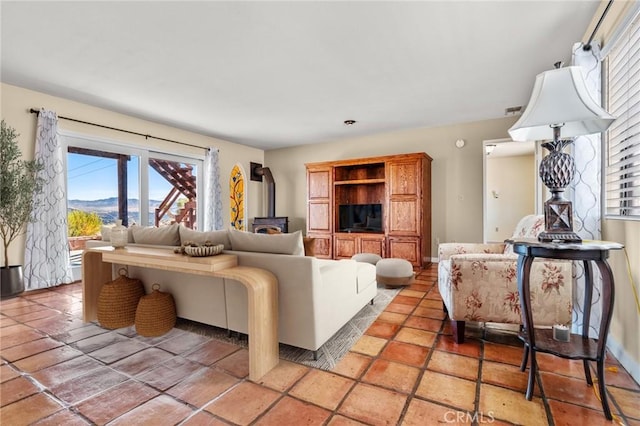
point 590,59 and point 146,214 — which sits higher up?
point 590,59

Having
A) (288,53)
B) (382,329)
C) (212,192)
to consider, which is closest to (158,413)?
(382,329)

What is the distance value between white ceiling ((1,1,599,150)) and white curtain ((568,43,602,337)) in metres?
0.44

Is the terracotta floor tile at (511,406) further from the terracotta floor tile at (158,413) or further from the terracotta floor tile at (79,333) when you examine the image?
the terracotta floor tile at (79,333)

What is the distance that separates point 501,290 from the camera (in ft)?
6.57

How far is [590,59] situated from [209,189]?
5394 mm

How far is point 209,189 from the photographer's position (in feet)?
18.3

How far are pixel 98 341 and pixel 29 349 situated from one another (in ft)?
1.35

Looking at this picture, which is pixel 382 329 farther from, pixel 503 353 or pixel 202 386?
pixel 202 386

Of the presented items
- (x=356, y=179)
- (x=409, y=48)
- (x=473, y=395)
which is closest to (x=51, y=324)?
(x=473, y=395)

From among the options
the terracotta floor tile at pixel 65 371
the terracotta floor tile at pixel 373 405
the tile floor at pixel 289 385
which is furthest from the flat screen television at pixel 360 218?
the terracotta floor tile at pixel 65 371

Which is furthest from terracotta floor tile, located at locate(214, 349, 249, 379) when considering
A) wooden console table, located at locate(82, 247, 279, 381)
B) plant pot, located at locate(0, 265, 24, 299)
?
plant pot, located at locate(0, 265, 24, 299)

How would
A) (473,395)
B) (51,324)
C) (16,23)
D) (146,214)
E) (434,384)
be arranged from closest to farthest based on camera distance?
(473,395) < (434,384) < (16,23) < (51,324) < (146,214)

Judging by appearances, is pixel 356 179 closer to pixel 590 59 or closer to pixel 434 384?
pixel 590 59

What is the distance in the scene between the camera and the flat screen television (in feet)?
17.4
